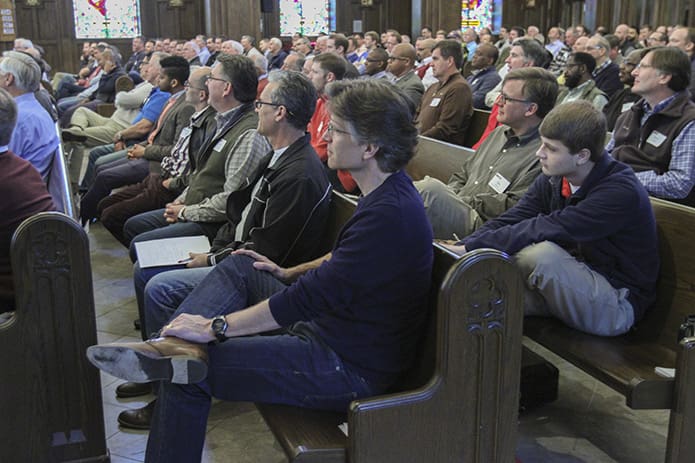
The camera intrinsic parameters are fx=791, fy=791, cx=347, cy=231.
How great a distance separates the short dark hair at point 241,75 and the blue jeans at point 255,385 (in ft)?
6.35

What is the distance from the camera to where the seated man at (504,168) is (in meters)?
3.18

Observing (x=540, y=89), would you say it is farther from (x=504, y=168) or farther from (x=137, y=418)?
(x=137, y=418)

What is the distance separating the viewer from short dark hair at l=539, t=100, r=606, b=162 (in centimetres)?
253

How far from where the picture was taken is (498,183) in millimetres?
3469

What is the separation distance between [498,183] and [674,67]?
1047mm

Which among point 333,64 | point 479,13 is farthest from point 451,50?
point 479,13

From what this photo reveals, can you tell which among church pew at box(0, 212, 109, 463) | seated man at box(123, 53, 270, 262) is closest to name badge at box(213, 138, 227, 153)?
seated man at box(123, 53, 270, 262)

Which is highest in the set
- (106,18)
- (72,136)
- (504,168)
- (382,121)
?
(106,18)

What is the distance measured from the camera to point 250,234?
9.48 feet

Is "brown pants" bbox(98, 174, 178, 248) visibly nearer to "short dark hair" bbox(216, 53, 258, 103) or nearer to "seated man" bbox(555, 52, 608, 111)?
"short dark hair" bbox(216, 53, 258, 103)

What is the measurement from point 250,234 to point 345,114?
0.93 m

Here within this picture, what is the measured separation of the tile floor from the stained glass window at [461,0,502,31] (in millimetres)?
16828

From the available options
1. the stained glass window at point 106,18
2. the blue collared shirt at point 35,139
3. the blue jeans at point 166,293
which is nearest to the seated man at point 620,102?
the blue jeans at point 166,293

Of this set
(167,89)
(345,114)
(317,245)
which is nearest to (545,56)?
(167,89)
